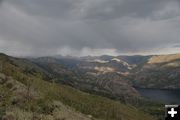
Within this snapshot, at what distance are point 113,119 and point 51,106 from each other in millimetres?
161375

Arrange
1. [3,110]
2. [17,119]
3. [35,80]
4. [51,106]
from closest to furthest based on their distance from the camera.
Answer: [17,119], [3,110], [35,80], [51,106]

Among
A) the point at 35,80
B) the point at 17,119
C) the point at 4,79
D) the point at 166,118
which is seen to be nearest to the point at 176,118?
the point at 166,118

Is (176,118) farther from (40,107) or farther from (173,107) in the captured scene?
(40,107)

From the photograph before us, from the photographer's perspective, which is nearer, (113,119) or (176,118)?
(176,118)

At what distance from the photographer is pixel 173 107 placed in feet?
28.7

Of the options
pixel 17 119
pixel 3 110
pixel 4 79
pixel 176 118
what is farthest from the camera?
pixel 4 79

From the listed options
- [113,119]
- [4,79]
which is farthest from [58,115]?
[113,119]

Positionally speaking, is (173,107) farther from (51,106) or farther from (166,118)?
(51,106)

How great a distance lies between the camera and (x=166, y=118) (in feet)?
28.1

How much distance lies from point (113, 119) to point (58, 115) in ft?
535

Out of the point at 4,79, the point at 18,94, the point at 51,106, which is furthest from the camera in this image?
the point at 4,79

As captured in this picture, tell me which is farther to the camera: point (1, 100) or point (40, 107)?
point (40, 107)

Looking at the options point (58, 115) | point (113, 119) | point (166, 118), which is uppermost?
point (166, 118)

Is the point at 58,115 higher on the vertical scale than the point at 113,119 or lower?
higher
